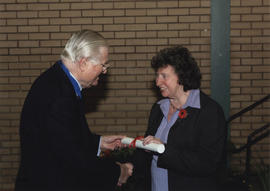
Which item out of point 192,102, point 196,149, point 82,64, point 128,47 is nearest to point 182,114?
point 192,102

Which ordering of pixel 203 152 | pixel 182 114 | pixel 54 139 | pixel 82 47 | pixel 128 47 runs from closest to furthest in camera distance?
pixel 54 139 < pixel 82 47 < pixel 203 152 < pixel 182 114 < pixel 128 47

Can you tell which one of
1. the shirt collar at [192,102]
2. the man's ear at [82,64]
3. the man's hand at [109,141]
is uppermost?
the man's ear at [82,64]

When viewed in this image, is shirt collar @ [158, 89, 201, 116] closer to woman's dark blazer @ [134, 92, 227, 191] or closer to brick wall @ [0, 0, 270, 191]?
woman's dark blazer @ [134, 92, 227, 191]

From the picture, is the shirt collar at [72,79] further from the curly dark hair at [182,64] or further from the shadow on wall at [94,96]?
the shadow on wall at [94,96]

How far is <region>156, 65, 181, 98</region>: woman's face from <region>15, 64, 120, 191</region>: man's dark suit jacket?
782 mm

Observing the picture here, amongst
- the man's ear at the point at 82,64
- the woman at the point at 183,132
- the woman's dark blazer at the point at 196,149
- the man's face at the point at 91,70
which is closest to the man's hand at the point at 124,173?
the woman at the point at 183,132

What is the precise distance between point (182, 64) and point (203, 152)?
757 millimetres

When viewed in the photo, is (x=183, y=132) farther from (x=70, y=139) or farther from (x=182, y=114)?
(x=70, y=139)

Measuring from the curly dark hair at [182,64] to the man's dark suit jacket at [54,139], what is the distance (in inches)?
33.8

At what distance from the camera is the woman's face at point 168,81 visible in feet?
9.72

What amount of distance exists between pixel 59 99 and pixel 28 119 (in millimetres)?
264

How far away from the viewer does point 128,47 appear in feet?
18.6

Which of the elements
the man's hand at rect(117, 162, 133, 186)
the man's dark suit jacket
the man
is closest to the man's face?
the man

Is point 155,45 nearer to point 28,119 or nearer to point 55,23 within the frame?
point 55,23
